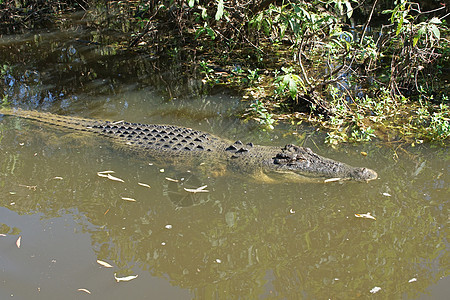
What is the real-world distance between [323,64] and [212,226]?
562 centimetres

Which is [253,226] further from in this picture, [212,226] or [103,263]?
[103,263]

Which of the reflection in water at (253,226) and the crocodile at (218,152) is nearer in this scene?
the reflection in water at (253,226)

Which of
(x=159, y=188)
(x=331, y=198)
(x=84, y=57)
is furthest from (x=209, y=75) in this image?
(x=331, y=198)

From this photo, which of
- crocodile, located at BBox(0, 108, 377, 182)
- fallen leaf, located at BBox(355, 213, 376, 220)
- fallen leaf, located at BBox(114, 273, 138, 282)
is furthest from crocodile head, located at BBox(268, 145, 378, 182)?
fallen leaf, located at BBox(114, 273, 138, 282)

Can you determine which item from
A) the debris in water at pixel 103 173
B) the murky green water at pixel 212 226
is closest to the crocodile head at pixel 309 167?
the murky green water at pixel 212 226

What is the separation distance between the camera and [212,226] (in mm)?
3871

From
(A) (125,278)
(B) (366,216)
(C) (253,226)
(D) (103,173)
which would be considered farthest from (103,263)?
(B) (366,216)

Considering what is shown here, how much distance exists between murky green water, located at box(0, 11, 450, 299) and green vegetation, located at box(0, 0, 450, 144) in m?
0.62

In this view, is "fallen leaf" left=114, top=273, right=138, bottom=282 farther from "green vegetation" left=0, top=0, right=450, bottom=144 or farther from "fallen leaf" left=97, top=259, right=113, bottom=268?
"green vegetation" left=0, top=0, right=450, bottom=144

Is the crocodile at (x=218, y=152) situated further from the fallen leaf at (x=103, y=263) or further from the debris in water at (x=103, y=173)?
the fallen leaf at (x=103, y=263)

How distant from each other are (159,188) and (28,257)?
5.13ft

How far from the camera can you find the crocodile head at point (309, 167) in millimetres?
4496

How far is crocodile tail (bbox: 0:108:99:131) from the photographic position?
6027mm

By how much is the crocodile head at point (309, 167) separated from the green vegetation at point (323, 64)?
2.43 ft
